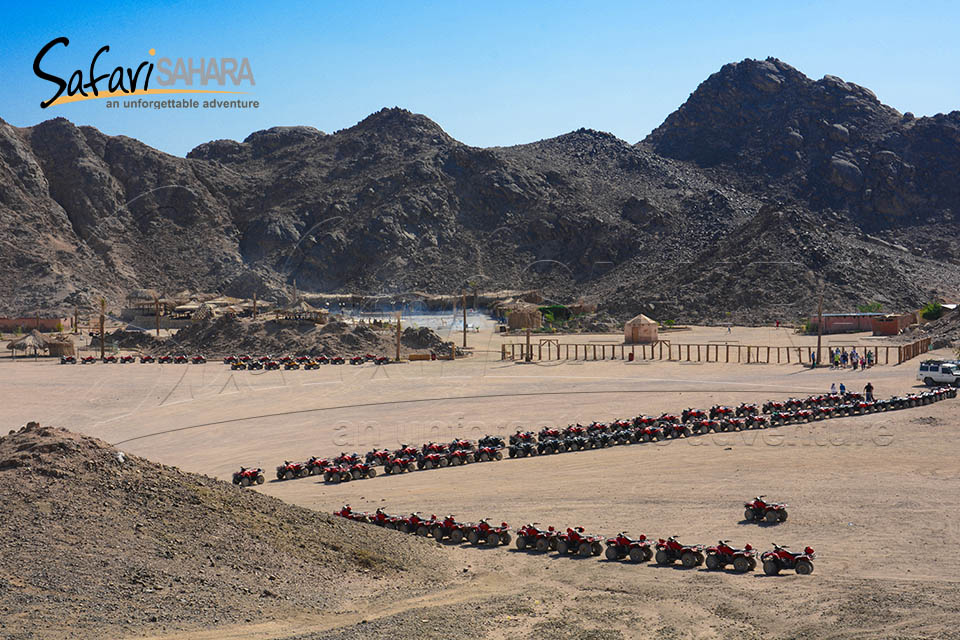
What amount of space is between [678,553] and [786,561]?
2.13 meters

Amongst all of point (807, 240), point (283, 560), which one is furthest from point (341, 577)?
point (807, 240)

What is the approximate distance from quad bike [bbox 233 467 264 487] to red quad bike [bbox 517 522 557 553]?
34.6ft

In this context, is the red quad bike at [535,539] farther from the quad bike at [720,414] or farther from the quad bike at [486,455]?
the quad bike at [720,414]

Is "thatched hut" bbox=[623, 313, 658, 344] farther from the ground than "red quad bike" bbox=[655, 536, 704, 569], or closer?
farther from the ground

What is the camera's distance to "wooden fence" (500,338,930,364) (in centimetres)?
5700

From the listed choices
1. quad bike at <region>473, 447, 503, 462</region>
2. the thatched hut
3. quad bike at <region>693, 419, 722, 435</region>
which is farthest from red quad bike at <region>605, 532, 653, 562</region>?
the thatched hut

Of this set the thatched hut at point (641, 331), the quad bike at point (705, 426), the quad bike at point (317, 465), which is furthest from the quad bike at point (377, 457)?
the thatched hut at point (641, 331)

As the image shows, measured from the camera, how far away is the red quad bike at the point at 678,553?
18.5m

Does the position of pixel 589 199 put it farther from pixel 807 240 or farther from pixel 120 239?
pixel 120 239

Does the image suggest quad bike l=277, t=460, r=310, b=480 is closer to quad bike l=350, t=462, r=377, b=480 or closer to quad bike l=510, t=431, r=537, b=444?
quad bike l=350, t=462, r=377, b=480

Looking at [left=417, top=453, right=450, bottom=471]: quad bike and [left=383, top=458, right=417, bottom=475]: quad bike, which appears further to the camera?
[left=417, top=453, right=450, bottom=471]: quad bike

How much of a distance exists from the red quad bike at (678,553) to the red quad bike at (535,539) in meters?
2.44

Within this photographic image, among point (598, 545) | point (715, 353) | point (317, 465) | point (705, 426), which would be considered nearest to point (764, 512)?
point (598, 545)

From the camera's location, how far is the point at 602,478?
2702 centimetres
